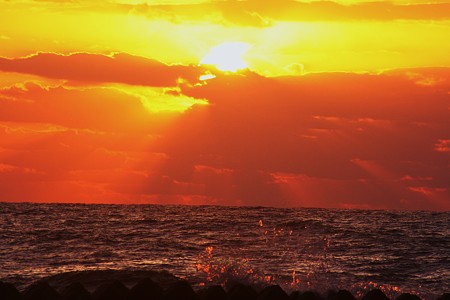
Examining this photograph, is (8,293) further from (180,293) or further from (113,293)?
(180,293)

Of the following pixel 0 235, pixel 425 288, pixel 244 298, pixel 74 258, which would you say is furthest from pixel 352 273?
pixel 0 235

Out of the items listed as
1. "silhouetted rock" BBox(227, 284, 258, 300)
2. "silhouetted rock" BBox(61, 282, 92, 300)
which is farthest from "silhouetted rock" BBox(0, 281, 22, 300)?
"silhouetted rock" BBox(227, 284, 258, 300)

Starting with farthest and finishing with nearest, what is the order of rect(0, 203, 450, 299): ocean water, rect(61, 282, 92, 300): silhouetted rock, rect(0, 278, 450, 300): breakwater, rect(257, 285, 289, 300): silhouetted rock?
rect(0, 203, 450, 299): ocean water, rect(61, 282, 92, 300): silhouetted rock, rect(0, 278, 450, 300): breakwater, rect(257, 285, 289, 300): silhouetted rock

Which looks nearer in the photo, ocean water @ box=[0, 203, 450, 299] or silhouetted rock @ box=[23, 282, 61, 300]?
silhouetted rock @ box=[23, 282, 61, 300]

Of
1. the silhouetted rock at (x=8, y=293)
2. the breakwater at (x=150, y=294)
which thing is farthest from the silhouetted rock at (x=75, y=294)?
the silhouetted rock at (x=8, y=293)

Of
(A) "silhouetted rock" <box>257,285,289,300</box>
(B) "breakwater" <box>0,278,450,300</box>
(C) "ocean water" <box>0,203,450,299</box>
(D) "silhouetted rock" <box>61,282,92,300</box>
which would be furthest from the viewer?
(C) "ocean water" <box>0,203,450,299</box>

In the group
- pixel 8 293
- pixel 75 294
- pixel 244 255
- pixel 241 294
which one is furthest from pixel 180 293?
pixel 244 255

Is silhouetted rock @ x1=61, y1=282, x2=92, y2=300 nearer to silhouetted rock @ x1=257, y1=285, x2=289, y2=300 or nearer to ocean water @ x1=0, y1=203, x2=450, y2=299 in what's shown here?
silhouetted rock @ x1=257, y1=285, x2=289, y2=300

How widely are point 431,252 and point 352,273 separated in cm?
1055

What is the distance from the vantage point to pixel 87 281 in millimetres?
24594

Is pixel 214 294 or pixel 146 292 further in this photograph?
pixel 214 294

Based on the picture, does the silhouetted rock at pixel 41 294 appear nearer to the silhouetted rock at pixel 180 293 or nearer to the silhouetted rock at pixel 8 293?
the silhouetted rock at pixel 8 293

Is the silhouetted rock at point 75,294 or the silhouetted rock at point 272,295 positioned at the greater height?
the silhouetted rock at point 272,295

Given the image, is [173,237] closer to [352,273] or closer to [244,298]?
[352,273]
